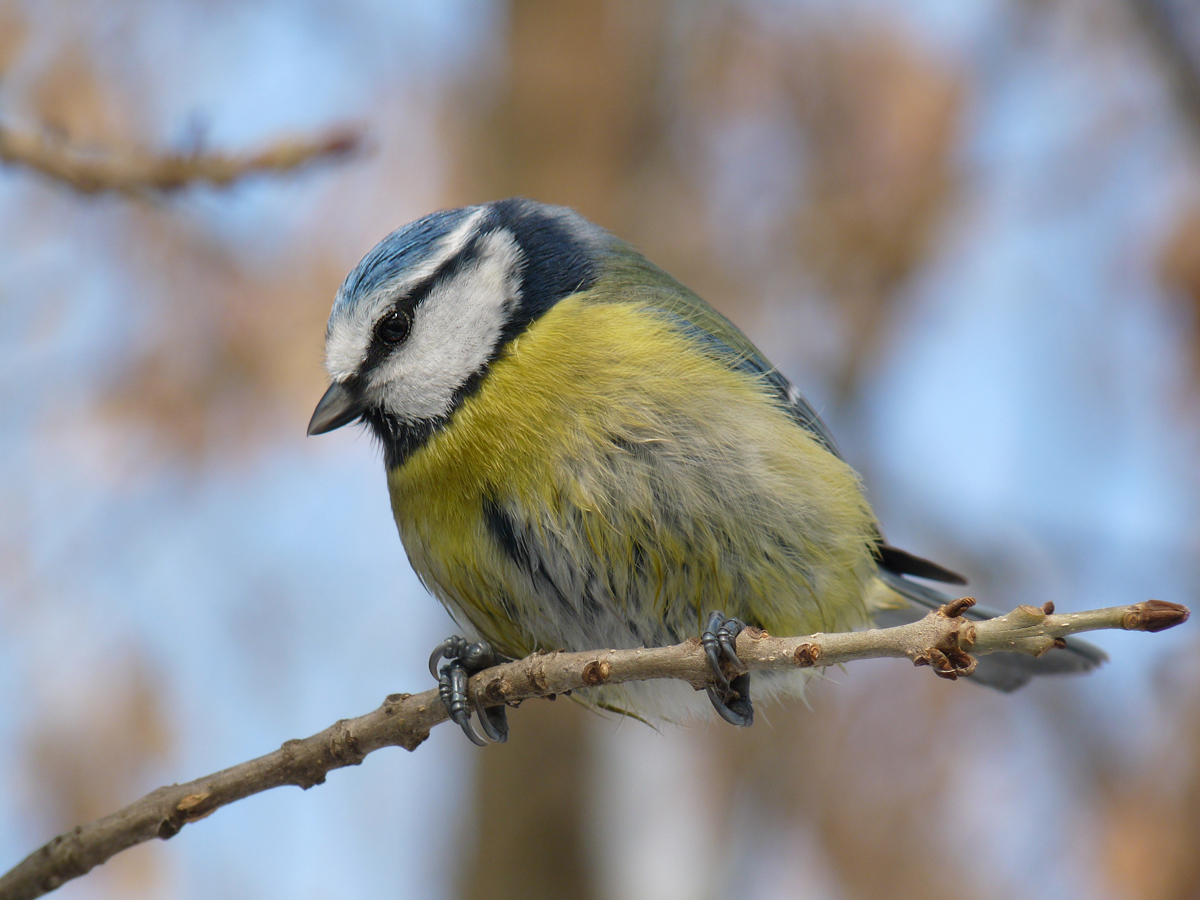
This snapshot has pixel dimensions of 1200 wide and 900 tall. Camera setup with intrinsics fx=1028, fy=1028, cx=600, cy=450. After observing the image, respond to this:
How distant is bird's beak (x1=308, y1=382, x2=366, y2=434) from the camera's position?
7.38 ft

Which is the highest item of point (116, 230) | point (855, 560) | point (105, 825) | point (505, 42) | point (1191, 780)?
point (505, 42)

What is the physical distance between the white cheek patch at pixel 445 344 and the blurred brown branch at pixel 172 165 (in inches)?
17.9

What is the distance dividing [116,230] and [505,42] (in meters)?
2.14

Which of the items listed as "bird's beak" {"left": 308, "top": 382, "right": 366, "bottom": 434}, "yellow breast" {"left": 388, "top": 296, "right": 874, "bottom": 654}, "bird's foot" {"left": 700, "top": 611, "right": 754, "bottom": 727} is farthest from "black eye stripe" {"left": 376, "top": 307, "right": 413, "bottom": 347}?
"bird's foot" {"left": 700, "top": 611, "right": 754, "bottom": 727}

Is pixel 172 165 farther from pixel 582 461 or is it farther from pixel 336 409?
pixel 582 461

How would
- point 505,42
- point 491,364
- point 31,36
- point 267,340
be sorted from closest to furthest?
point 491,364 < point 31,36 < point 267,340 < point 505,42

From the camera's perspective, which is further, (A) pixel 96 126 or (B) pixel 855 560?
(A) pixel 96 126

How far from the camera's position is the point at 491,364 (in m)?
2.19

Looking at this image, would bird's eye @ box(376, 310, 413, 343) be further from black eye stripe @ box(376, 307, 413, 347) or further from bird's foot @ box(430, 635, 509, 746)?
bird's foot @ box(430, 635, 509, 746)

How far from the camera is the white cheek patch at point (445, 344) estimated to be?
7.21 ft

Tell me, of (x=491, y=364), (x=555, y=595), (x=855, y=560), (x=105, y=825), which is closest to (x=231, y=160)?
(x=491, y=364)

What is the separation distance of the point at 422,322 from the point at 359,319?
14 centimetres

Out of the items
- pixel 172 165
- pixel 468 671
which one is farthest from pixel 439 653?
pixel 172 165

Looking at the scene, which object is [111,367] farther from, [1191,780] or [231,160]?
[1191,780]
